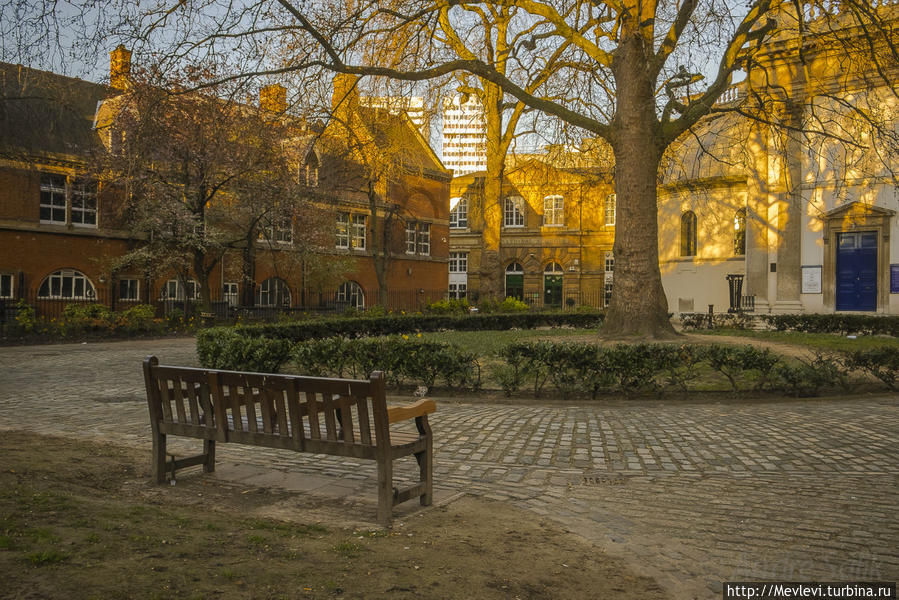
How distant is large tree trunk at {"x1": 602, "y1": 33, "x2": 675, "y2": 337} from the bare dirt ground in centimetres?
1078

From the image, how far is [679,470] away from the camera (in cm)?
611

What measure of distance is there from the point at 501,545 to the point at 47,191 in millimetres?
29943

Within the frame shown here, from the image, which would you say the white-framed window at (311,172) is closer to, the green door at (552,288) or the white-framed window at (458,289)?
the white-framed window at (458,289)

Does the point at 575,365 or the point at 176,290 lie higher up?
the point at 176,290

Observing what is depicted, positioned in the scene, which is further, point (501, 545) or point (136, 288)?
point (136, 288)

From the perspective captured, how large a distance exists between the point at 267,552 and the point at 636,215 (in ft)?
42.0

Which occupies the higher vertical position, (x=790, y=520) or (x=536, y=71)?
A: (x=536, y=71)

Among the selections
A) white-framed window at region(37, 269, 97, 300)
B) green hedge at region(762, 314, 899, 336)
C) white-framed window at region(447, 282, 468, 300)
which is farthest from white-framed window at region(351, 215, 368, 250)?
green hedge at region(762, 314, 899, 336)

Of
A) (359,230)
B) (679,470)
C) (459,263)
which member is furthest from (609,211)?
(679,470)

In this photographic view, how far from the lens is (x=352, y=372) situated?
11109 millimetres

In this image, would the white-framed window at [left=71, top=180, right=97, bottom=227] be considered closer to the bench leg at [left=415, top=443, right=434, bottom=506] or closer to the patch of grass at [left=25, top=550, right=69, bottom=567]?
the bench leg at [left=415, top=443, right=434, bottom=506]

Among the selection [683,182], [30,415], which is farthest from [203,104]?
[683,182]

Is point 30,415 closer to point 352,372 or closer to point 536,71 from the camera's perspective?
point 352,372

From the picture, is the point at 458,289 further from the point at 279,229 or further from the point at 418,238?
the point at 279,229
